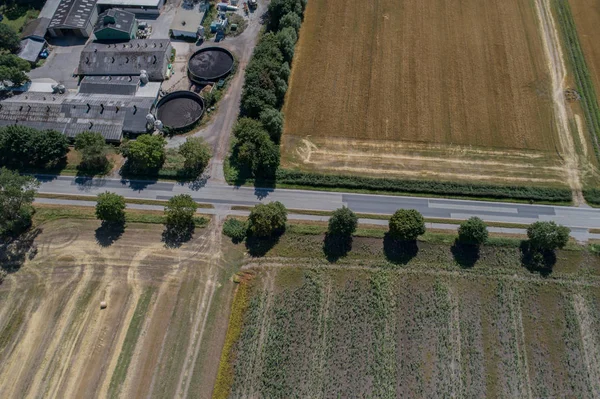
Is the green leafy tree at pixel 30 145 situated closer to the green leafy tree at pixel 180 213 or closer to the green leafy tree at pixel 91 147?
the green leafy tree at pixel 91 147

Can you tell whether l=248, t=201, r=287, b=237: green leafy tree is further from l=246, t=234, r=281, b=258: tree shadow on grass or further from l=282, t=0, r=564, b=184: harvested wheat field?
l=282, t=0, r=564, b=184: harvested wheat field

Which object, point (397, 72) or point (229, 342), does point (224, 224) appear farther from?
point (397, 72)

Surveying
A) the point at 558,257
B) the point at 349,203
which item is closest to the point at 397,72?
the point at 349,203

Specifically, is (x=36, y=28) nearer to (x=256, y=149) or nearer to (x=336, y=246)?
(x=256, y=149)

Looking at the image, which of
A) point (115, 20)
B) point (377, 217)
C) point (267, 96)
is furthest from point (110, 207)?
point (115, 20)

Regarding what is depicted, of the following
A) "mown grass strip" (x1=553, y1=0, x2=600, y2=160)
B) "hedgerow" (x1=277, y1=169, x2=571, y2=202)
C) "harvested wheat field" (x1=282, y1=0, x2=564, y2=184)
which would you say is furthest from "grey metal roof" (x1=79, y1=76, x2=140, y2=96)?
"mown grass strip" (x1=553, y1=0, x2=600, y2=160)

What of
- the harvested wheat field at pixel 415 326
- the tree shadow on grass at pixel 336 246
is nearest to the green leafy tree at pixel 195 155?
the harvested wheat field at pixel 415 326
